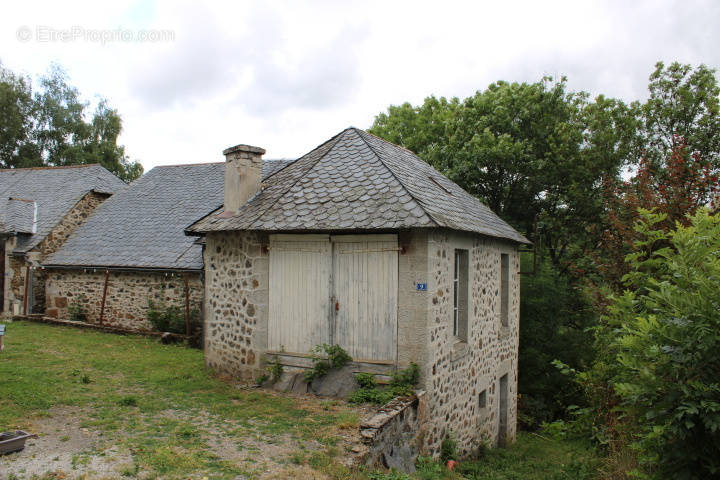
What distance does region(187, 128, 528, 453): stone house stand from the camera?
7410 millimetres

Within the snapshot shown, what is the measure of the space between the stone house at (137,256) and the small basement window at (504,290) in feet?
25.2

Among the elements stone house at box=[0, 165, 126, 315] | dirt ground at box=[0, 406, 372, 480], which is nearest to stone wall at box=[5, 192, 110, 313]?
stone house at box=[0, 165, 126, 315]

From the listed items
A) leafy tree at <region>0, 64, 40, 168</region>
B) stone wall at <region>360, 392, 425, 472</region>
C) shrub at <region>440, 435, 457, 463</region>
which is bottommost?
shrub at <region>440, 435, 457, 463</region>

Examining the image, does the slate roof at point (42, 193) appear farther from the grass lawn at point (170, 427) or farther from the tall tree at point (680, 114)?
the tall tree at point (680, 114)

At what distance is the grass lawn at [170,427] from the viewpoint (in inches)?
202

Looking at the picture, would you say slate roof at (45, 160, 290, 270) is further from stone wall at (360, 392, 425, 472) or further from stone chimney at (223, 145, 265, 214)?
stone wall at (360, 392, 425, 472)

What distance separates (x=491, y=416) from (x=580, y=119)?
11.1 meters

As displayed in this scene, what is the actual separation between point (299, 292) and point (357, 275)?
41.4 inches

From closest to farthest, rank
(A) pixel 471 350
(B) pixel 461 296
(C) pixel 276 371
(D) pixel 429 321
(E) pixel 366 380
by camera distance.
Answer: (D) pixel 429 321 < (E) pixel 366 380 < (C) pixel 276 371 < (B) pixel 461 296 < (A) pixel 471 350

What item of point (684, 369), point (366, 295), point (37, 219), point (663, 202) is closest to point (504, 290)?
point (663, 202)

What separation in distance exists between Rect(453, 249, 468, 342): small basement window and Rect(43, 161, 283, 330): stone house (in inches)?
287

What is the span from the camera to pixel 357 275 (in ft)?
25.6

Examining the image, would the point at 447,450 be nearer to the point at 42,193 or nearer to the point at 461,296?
the point at 461,296

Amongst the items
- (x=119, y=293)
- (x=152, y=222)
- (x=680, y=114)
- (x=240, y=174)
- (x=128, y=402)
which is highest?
(x=680, y=114)
